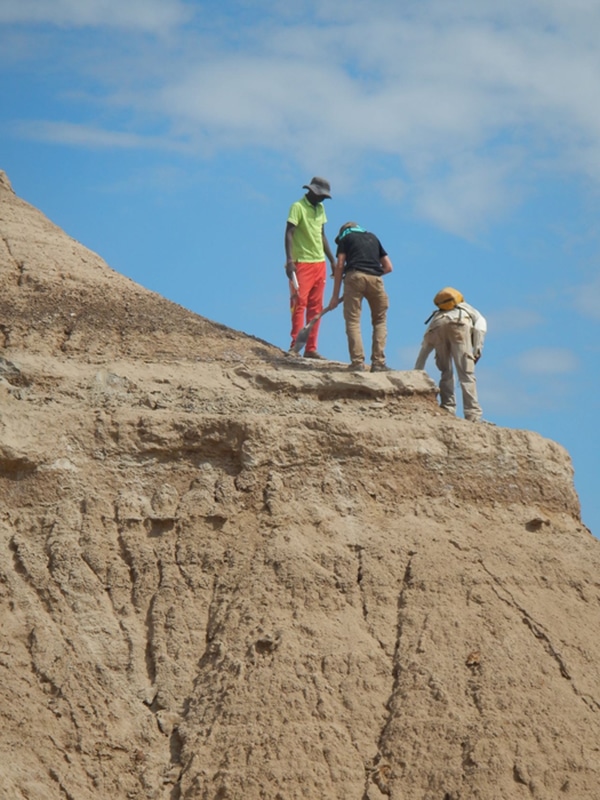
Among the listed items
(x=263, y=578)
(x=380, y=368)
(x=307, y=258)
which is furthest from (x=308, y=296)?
(x=263, y=578)

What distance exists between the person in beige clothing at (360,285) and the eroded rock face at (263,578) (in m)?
0.39

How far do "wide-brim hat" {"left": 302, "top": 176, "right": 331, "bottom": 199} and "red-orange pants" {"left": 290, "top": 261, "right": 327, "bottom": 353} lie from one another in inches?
32.5

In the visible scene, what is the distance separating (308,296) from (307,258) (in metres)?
0.45

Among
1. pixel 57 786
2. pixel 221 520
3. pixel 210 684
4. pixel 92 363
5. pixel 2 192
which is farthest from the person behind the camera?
pixel 2 192

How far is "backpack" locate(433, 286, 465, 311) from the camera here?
1476cm

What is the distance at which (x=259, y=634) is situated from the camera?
1180 centimetres

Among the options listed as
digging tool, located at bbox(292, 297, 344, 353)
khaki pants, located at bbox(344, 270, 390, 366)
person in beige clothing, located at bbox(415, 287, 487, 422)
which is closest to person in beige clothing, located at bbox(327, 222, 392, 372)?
khaki pants, located at bbox(344, 270, 390, 366)

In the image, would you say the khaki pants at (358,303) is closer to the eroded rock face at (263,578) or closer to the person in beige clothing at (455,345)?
the eroded rock face at (263,578)

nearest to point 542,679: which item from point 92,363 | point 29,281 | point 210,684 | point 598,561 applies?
point 598,561

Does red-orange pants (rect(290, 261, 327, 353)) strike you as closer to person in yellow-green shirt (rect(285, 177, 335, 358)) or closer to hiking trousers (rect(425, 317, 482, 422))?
person in yellow-green shirt (rect(285, 177, 335, 358))

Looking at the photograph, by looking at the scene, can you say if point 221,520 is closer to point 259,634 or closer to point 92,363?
point 259,634

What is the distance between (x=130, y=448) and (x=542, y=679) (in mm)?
4645

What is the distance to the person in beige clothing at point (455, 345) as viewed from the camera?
570 inches

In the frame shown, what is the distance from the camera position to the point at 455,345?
1462 centimetres
